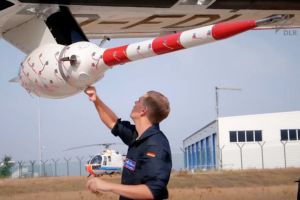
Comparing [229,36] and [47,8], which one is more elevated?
[47,8]

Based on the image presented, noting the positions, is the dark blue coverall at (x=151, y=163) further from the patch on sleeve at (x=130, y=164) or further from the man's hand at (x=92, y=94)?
the man's hand at (x=92, y=94)

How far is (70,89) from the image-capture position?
10.4 metres

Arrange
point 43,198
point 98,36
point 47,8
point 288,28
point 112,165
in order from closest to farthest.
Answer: point 47,8, point 288,28, point 98,36, point 43,198, point 112,165

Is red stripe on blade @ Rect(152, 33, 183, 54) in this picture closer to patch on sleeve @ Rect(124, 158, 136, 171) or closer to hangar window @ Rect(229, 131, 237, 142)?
patch on sleeve @ Rect(124, 158, 136, 171)

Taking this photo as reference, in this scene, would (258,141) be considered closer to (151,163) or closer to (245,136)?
(245,136)

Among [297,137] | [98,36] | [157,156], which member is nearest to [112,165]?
[297,137]

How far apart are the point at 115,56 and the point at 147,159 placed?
8.78ft

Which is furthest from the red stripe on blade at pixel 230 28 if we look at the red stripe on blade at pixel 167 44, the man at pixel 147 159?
the man at pixel 147 159

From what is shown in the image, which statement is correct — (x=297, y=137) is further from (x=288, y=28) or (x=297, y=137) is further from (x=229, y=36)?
(x=229, y=36)

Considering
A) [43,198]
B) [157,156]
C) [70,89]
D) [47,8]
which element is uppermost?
[47,8]

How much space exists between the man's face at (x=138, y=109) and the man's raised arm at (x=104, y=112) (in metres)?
1.26

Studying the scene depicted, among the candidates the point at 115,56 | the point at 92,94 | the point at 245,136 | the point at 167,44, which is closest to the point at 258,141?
the point at 245,136

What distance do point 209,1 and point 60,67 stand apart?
4085 millimetres

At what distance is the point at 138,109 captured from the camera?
23.9 feet
